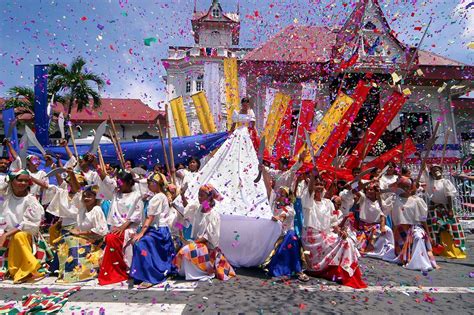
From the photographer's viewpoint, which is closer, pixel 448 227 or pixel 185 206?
pixel 185 206

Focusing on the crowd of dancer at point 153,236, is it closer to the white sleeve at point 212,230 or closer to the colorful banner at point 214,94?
the white sleeve at point 212,230

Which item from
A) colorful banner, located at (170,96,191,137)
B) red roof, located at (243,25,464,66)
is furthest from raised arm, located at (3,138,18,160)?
red roof, located at (243,25,464,66)

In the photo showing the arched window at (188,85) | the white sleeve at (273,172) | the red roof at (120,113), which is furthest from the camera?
the red roof at (120,113)

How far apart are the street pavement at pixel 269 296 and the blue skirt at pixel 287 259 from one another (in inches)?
8.1

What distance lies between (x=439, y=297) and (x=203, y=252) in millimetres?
3034

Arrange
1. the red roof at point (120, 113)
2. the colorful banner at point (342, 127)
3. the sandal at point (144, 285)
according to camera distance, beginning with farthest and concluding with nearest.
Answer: the red roof at point (120, 113)
the colorful banner at point (342, 127)
the sandal at point (144, 285)

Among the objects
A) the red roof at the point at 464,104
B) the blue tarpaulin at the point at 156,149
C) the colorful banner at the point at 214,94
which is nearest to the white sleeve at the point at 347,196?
the blue tarpaulin at the point at 156,149

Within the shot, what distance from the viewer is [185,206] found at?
4.98m

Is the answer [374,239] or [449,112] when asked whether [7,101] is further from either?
[449,112]

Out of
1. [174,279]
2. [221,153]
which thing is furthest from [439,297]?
[221,153]

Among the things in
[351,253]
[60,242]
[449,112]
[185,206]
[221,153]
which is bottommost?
[351,253]

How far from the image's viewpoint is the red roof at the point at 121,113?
22047mm

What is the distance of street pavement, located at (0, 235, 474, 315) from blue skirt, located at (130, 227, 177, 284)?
0.61 ft

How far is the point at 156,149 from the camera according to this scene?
9.21m
